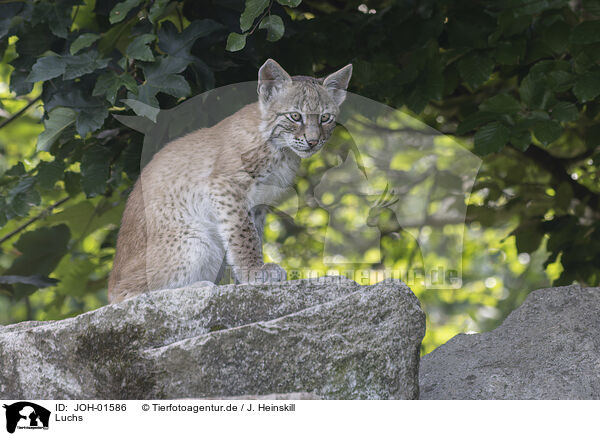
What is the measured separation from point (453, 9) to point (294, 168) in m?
2.20

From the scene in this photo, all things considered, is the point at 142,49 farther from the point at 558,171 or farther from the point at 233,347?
the point at 558,171

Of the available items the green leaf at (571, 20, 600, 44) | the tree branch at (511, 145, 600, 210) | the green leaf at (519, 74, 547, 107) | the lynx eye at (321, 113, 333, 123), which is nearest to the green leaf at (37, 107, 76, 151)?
the lynx eye at (321, 113, 333, 123)

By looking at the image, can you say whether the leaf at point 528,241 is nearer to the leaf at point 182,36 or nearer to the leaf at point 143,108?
the leaf at point 182,36

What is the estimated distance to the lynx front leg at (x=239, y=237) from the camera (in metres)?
4.25

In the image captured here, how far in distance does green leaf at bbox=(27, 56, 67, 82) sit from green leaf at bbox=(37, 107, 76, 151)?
31 cm

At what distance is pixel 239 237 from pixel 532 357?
2.01 metres

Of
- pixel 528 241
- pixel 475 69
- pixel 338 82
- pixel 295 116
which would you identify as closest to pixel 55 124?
pixel 295 116

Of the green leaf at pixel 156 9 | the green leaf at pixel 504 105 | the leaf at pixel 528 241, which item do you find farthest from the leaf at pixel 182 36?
the leaf at pixel 528 241

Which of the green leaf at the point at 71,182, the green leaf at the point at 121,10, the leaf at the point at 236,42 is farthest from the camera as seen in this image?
the green leaf at the point at 71,182

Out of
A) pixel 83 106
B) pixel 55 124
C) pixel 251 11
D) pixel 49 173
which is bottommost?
pixel 49 173

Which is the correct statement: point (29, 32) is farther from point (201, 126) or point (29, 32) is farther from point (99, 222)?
point (99, 222)

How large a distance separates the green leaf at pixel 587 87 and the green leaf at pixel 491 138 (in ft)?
1.85

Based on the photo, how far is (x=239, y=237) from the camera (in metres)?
4.27

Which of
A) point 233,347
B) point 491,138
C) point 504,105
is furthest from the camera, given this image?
point 504,105
